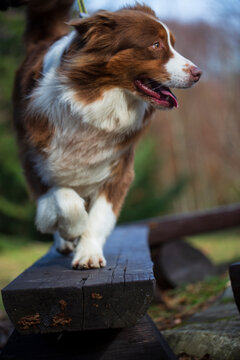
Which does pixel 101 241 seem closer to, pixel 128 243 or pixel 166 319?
pixel 128 243

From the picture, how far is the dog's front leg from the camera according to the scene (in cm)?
291

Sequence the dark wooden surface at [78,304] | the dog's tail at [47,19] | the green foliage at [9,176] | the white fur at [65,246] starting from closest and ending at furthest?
the dark wooden surface at [78,304] → the white fur at [65,246] → the dog's tail at [47,19] → the green foliage at [9,176]

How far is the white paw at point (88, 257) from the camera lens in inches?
104

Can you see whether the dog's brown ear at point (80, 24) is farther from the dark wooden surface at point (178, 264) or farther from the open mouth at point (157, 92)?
the dark wooden surface at point (178, 264)

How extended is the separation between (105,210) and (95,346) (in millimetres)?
1173

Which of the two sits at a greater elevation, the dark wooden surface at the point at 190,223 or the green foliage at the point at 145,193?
the dark wooden surface at the point at 190,223

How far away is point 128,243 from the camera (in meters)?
3.68

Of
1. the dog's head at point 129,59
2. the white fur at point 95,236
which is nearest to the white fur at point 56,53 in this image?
the dog's head at point 129,59

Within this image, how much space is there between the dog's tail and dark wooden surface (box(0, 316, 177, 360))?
2.46 meters

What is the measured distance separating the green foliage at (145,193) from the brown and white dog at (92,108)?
25.5 ft

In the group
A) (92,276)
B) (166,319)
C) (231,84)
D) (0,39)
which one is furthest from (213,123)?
(92,276)

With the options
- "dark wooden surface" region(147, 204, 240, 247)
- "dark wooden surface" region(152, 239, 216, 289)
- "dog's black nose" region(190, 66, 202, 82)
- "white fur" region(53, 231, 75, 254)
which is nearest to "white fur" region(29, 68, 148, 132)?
"dog's black nose" region(190, 66, 202, 82)

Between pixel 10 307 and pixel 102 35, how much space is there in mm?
1683

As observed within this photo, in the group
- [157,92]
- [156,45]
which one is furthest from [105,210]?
[156,45]
